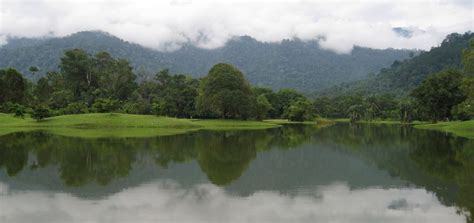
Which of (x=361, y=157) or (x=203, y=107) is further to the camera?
(x=203, y=107)

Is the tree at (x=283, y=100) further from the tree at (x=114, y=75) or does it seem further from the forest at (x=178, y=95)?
the tree at (x=114, y=75)

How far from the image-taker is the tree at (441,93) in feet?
284

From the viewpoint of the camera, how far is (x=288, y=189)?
19797 mm

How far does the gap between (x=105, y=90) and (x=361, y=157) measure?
83640 mm

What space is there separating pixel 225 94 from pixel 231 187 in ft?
215

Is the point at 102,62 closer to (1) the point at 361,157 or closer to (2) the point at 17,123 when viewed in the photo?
(2) the point at 17,123

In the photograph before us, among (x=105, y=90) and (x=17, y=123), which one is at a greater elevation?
(x=105, y=90)

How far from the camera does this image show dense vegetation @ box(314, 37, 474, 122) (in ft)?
207

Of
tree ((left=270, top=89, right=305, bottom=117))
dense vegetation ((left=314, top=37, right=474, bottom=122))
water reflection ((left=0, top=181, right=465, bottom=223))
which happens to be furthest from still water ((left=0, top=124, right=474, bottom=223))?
tree ((left=270, top=89, right=305, bottom=117))

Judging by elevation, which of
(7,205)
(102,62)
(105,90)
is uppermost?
(102,62)

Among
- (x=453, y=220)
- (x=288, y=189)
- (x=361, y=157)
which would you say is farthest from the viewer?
(x=361, y=157)

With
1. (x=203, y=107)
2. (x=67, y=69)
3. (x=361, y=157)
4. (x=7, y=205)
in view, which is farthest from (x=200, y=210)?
(x=67, y=69)

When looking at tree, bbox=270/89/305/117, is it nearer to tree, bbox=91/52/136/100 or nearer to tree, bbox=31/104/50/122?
tree, bbox=91/52/136/100

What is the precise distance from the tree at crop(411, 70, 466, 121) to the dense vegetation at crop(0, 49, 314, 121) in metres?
33.4
